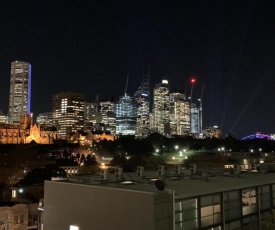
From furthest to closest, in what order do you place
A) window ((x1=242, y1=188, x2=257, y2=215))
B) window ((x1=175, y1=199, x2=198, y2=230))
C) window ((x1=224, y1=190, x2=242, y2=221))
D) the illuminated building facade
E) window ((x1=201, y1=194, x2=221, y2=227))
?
1. the illuminated building facade
2. window ((x1=242, y1=188, x2=257, y2=215))
3. window ((x1=224, y1=190, x2=242, y2=221))
4. window ((x1=201, y1=194, x2=221, y2=227))
5. window ((x1=175, y1=199, x2=198, y2=230))

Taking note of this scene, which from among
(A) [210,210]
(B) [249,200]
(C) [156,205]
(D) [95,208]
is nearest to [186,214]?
(A) [210,210]

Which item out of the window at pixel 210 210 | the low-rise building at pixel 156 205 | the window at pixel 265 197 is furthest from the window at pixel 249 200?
the window at pixel 210 210

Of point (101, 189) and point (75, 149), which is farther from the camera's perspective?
point (75, 149)

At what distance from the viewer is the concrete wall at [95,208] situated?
42.0 ft

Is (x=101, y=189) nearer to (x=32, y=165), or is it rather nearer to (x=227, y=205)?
(x=227, y=205)

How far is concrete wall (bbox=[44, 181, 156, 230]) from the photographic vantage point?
42.0ft

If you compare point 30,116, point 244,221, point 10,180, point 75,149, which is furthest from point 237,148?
point 30,116

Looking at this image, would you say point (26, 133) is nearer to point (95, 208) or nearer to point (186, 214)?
point (95, 208)

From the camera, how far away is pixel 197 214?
14070 mm

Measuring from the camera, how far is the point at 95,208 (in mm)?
14461

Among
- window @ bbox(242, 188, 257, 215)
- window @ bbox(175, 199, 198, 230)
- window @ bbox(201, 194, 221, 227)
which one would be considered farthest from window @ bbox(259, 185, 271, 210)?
window @ bbox(175, 199, 198, 230)

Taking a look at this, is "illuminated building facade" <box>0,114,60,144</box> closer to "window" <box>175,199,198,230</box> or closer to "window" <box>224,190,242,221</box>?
"window" <box>224,190,242,221</box>

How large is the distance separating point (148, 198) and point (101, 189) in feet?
8.10

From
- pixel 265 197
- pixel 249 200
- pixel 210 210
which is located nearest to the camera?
pixel 210 210
